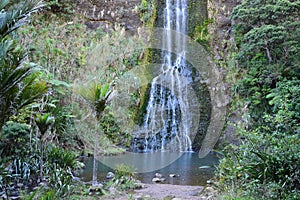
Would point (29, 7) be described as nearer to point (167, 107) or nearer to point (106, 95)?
point (106, 95)

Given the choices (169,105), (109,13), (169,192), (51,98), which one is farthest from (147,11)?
(169,192)

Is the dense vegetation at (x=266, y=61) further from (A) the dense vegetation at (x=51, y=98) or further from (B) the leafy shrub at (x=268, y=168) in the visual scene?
(A) the dense vegetation at (x=51, y=98)

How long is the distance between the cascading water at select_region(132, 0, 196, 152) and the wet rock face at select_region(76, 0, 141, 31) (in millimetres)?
2419

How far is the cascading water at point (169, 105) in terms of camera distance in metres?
13.3

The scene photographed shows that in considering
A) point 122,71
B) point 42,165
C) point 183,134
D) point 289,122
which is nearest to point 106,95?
point 42,165

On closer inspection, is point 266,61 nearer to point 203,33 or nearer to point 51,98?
point 203,33

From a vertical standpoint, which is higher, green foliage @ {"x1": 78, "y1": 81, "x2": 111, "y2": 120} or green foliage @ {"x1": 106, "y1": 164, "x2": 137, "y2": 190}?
green foliage @ {"x1": 78, "y1": 81, "x2": 111, "y2": 120}

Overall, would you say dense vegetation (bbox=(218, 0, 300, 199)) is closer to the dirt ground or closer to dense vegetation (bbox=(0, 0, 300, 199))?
dense vegetation (bbox=(0, 0, 300, 199))

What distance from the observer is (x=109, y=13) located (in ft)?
57.4

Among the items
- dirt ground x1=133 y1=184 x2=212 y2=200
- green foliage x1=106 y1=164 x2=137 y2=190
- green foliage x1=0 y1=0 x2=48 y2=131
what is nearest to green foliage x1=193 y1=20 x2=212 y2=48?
green foliage x1=106 y1=164 x2=137 y2=190

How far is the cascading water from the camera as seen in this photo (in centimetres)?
1326

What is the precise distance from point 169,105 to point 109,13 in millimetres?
6893

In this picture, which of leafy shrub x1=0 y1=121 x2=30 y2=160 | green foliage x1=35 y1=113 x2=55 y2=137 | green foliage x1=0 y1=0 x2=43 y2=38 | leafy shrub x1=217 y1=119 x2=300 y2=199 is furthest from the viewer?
leafy shrub x1=0 y1=121 x2=30 y2=160

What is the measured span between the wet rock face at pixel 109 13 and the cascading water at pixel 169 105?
7.94 feet
